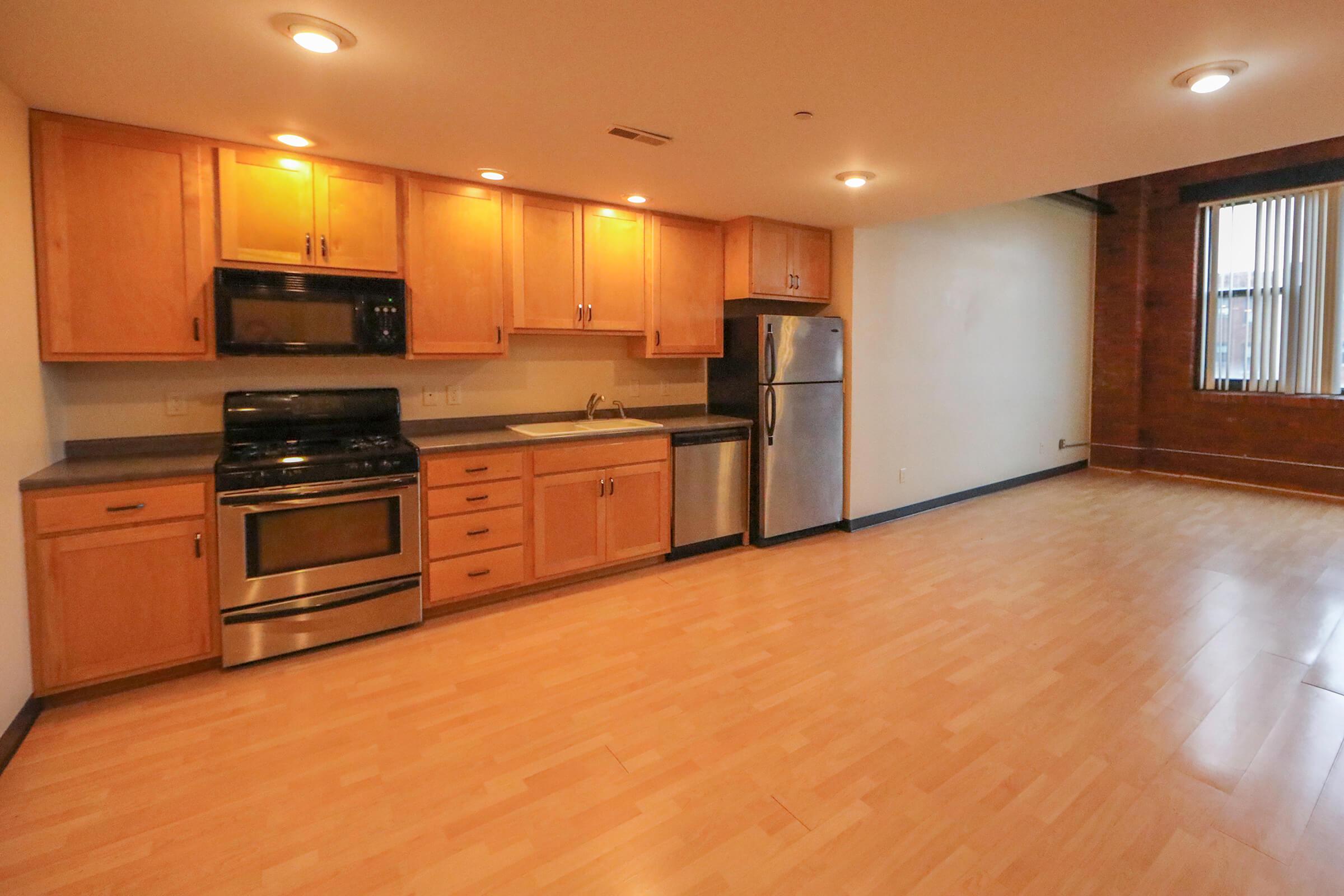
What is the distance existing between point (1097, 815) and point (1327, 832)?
2.04ft

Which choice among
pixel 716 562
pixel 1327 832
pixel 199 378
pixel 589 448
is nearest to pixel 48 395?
pixel 199 378

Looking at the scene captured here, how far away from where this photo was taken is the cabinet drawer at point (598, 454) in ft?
12.2

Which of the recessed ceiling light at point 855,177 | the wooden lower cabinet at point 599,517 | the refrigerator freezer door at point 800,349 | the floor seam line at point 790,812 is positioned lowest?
the floor seam line at point 790,812

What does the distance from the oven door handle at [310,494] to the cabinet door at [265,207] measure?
1.08m

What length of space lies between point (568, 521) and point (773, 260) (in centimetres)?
234

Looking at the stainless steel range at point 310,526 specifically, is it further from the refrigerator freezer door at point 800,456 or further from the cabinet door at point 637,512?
the refrigerator freezer door at point 800,456

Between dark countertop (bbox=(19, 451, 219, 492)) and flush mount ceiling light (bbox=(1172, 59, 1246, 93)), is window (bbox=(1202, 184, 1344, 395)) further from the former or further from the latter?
dark countertop (bbox=(19, 451, 219, 492))

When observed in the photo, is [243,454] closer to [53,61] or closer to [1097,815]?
[53,61]

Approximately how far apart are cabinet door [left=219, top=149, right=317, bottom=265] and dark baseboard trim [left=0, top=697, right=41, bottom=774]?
193 cm

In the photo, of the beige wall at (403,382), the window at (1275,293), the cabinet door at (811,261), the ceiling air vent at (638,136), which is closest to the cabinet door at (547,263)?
Answer: the beige wall at (403,382)

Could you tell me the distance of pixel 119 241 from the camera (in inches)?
109

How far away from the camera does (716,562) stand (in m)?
4.38

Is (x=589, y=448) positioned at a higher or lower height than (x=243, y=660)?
higher

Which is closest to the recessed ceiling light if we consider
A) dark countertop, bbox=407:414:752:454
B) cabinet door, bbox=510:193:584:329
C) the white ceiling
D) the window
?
the white ceiling
